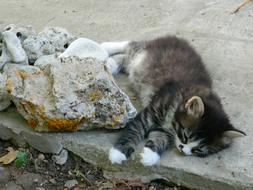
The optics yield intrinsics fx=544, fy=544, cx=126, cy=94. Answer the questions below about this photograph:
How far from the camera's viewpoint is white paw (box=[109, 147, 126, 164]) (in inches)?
152

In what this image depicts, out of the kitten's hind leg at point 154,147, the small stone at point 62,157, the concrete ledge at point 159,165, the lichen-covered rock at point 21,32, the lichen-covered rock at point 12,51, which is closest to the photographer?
the concrete ledge at point 159,165

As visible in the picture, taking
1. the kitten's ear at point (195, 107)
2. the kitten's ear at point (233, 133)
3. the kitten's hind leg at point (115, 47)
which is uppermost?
the kitten's ear at point (195, 107)

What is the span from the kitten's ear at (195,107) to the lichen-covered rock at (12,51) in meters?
1.45

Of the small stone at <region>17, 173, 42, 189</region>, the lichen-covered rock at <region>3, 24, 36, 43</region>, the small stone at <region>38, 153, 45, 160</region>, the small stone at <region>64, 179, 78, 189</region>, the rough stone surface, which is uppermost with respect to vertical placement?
the lichen-covered rock at <region>3, 24, 36, 43</region>

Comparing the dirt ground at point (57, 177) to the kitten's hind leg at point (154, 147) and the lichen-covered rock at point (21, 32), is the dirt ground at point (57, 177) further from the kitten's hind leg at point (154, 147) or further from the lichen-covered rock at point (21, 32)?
the lichen-covered rock at point (21, 32)

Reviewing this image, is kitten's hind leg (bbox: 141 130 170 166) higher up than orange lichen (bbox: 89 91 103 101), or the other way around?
orange lichen (bbox: 89 91 103 101)

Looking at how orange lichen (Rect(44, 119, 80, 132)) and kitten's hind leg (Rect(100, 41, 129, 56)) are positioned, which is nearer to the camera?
orange lichen (Rect(44, 119, 80, 132))

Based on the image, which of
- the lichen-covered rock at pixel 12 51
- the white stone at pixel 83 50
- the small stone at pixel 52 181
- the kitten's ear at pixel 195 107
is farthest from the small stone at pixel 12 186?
the kitten's ear at pixel 195 107

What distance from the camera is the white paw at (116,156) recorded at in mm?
3871

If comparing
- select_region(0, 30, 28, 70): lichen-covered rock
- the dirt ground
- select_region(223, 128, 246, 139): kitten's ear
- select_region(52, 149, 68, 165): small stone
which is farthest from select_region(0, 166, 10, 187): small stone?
select_region(223, 128, 246, 139): kitten's ear

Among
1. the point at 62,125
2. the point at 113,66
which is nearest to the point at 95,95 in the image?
the point at 62,125

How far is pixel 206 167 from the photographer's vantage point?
379cm

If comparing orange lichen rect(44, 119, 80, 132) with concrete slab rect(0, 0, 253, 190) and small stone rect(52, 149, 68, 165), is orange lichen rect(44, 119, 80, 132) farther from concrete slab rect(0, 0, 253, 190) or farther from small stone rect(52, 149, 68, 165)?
small stone rect(52, 149, 68, 165)

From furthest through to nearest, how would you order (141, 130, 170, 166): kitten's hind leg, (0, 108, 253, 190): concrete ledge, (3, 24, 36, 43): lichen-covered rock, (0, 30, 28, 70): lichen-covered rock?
(3, 24, 36, 43): lichen-covered rock, (0, 30, 28, 70): lichen-covered rock, (141, 130, 170, 166): kitten's hind leg, (0, 108, 253, 190): concrete ledge
